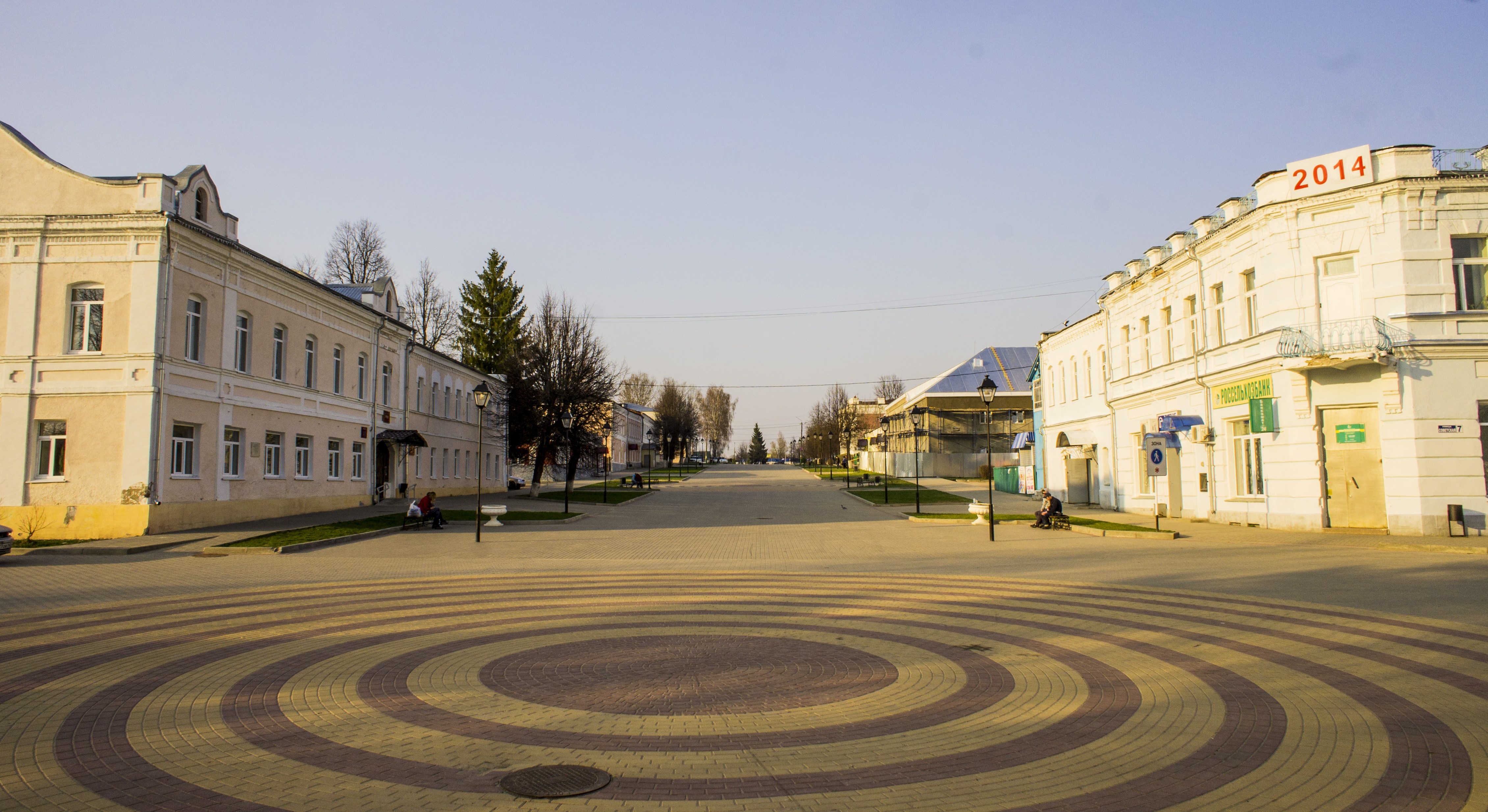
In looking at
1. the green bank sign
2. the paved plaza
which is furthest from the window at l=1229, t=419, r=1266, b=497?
the paved plaza

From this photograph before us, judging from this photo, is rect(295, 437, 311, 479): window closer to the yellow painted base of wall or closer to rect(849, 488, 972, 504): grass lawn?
the yellow painted base of wall

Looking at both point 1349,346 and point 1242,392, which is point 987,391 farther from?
point 1349,346

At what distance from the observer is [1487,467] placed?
21.5 meters

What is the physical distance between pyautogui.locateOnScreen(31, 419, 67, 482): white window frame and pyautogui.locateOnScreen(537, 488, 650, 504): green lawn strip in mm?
21143

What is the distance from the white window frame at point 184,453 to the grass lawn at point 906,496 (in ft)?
91.6

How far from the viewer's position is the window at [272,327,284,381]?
100 ft

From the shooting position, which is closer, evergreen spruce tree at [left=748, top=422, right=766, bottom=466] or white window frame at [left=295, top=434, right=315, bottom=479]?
white window frame at [left=295, top=434, right=315, bottom=479]

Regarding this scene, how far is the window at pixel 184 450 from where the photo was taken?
24531 mm

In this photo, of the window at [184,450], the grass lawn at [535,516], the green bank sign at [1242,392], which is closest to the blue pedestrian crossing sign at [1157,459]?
the green bank sign at [1242,392]

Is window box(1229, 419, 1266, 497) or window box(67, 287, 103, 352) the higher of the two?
window box(67, 287, 103, 352)

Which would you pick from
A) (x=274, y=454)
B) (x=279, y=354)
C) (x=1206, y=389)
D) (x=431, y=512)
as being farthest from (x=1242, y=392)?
(x=279, y=354)

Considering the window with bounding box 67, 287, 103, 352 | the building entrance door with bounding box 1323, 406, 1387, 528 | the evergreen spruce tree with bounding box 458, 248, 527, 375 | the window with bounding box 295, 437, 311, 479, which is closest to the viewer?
the building entrance door with bounding box 1323, 406, 1387, 528

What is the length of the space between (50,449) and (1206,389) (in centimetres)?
3442

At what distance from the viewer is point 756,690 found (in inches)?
309
